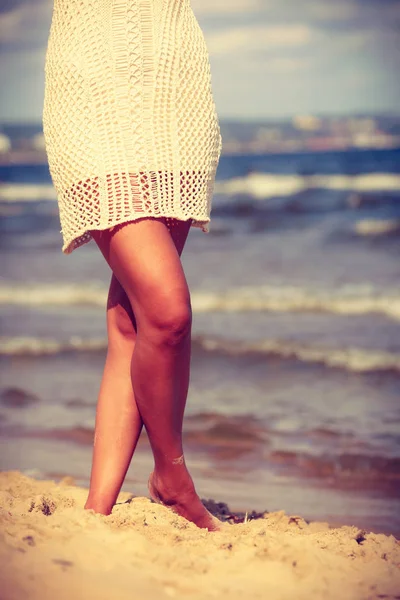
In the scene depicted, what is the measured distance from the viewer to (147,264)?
85.6 inches

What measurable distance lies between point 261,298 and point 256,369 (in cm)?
222

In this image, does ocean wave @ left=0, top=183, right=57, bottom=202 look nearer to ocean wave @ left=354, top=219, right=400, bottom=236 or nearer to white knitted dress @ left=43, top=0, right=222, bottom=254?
ocean wave @ left=354, top=219, right=400, bottom=236

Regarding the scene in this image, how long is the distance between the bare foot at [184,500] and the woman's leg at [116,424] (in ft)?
0.48

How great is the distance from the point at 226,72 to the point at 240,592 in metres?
20.6

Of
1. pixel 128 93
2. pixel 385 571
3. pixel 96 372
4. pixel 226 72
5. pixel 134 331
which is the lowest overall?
pixel 96 372

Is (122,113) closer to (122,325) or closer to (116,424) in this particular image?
(122,325)

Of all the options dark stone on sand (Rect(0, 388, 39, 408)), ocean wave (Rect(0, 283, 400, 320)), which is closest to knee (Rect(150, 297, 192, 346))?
dark stone on sand (Rect(0, 388, 39, 408))

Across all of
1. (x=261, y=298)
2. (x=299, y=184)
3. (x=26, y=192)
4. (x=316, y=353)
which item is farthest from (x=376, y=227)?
(x=26, y=192)

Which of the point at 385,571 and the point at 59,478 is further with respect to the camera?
the point at 59,478

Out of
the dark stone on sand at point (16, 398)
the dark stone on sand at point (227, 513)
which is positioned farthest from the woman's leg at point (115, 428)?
the dark stone on sand at point (16, 398)

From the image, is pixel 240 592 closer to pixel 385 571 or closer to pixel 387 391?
pixel 385 571

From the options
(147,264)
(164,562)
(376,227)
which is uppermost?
(147,264)

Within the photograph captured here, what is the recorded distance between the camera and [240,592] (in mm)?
1778

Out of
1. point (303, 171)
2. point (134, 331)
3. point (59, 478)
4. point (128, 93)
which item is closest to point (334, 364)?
point (59, 478)
